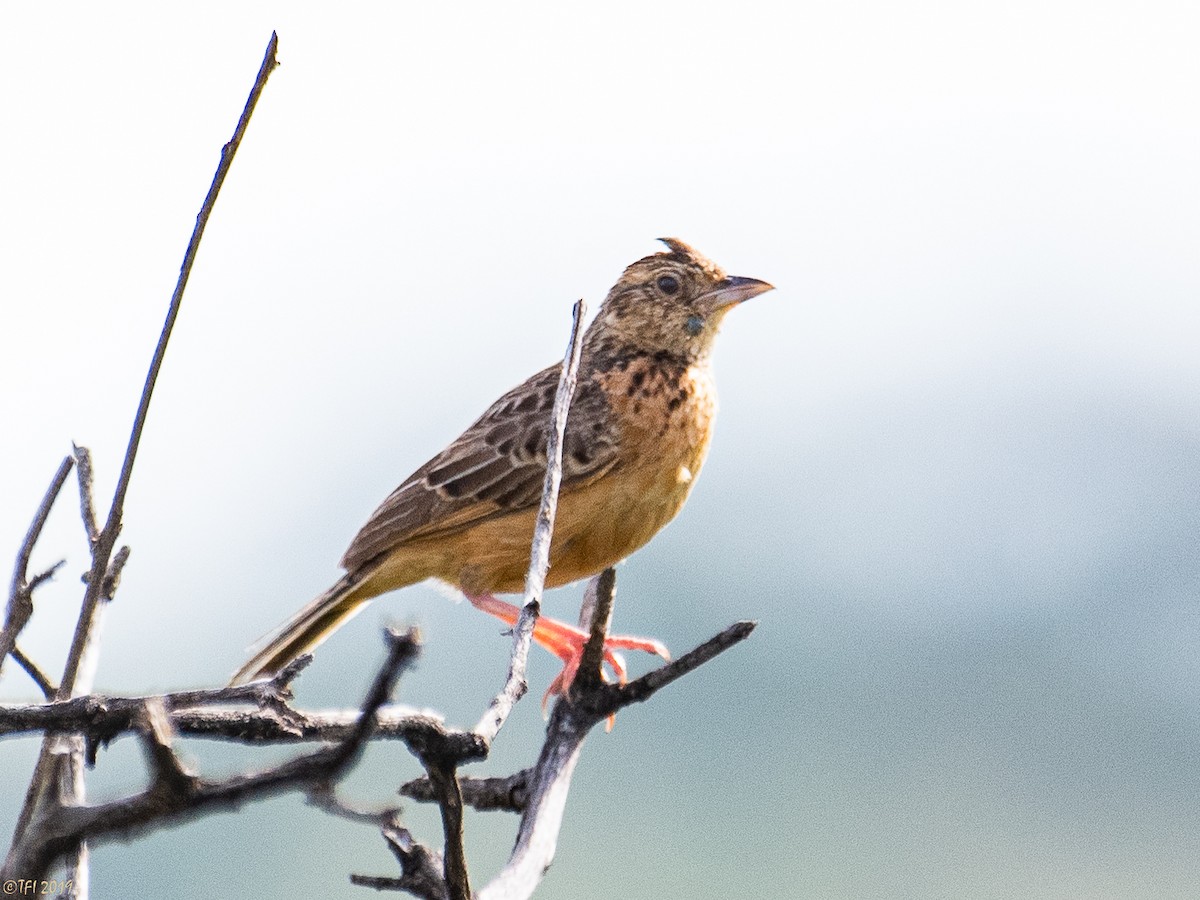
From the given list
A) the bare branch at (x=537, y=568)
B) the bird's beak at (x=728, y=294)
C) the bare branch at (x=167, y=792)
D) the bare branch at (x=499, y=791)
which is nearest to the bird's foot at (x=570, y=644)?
the bare branch at (x=499, y=791)

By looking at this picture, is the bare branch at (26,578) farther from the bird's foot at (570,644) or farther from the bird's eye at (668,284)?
the bird's eye at (668,284)

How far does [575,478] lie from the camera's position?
263 inches

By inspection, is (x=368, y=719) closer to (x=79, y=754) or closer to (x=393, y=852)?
(x=393, y=852)

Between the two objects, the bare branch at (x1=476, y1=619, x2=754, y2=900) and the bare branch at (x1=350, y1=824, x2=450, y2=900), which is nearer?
the bare branch at (x1=350, y1=824, x2=450, y2=900)

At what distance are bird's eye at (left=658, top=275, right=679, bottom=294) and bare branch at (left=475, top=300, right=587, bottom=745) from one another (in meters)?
4.27

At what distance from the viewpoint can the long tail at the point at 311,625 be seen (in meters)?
6.78

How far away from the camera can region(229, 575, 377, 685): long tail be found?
6.78m

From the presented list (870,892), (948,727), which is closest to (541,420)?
(870,892)

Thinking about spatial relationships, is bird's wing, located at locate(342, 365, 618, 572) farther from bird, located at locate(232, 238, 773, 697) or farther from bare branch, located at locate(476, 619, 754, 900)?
bare branch, located at locate(476, 619, 754, 900)

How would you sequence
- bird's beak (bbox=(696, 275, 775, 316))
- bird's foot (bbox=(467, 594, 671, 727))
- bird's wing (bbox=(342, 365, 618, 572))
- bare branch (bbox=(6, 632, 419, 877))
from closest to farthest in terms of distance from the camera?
bare branch (bbox=(6, 632, 419, 877)) < bird's foot (bbox=(467, 594, 671, 727)) < bird's wing (bbox=(342, 365, 618, 572)) < bird's beak (bbox=(696, 275, 775, 316))

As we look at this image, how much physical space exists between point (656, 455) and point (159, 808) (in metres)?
5.09

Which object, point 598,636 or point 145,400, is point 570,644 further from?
point 145,400

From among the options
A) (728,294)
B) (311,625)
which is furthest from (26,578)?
(728,294)

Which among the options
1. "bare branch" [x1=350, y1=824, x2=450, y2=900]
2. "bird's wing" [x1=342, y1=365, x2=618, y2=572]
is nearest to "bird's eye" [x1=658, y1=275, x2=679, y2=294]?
"bird's wing" [x1=342, y1=365, x2=618, y2=572]
